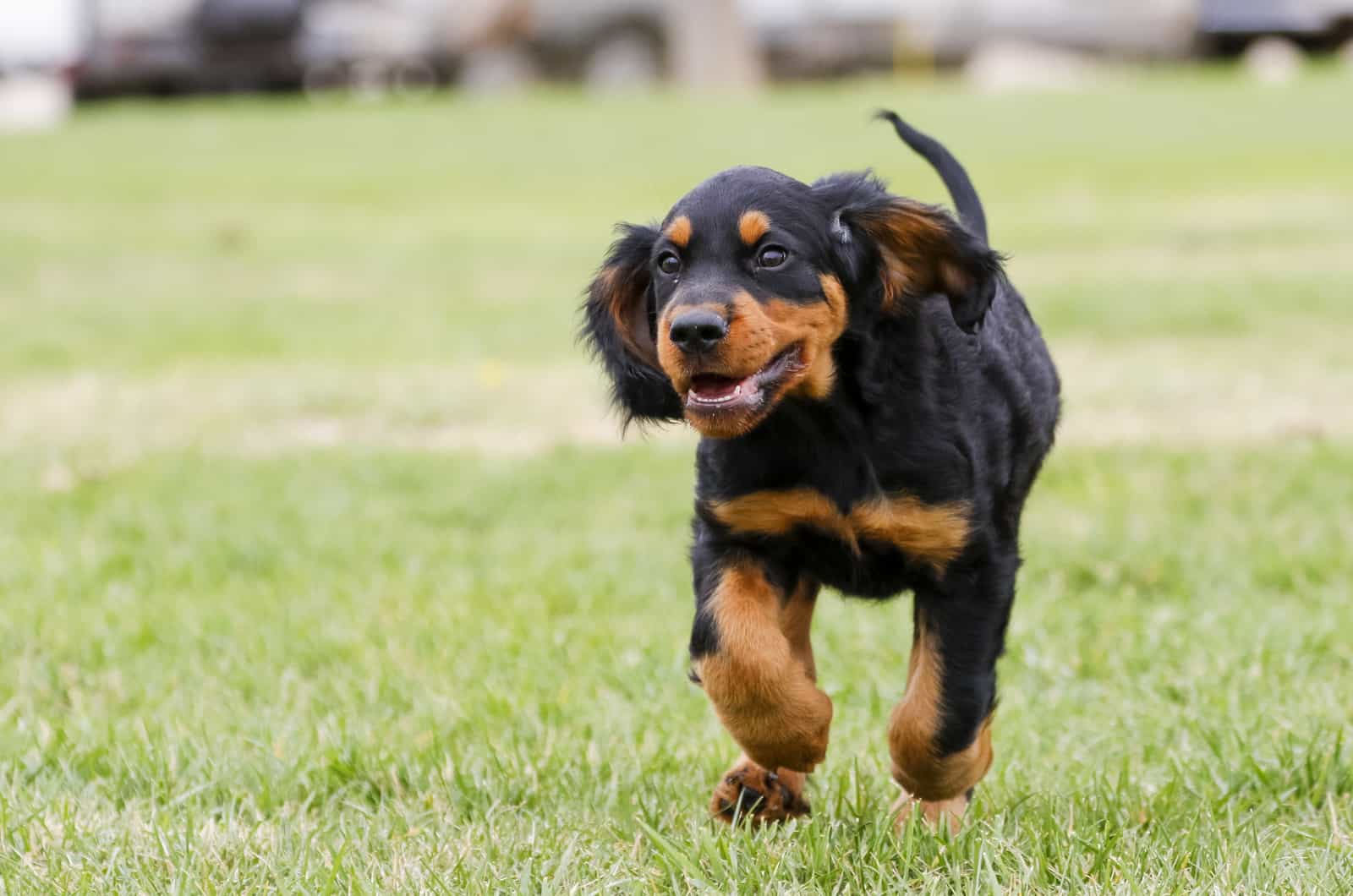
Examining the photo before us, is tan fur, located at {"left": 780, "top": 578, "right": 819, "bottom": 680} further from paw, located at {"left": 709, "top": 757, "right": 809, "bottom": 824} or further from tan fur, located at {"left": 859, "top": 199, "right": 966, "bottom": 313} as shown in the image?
tan fur, located at {"left": 859, "top": 199, "right": 966, "bottom": 313}

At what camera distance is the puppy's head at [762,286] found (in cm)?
305

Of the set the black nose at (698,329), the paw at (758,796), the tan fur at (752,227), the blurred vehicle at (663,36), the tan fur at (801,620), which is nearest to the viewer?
the black nose at (698,329)

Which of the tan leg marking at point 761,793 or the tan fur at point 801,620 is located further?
the tan fur at point 801,620

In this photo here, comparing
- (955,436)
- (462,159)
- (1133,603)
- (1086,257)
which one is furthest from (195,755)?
(462,159)

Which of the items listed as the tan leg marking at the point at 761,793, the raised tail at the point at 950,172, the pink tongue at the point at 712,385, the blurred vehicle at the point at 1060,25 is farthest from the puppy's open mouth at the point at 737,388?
the blurred vehicle at the point at 1060,25

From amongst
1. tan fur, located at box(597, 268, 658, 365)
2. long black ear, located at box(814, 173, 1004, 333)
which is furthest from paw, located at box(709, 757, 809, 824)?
long black ear, located at box(814, 173, 1004, 333)

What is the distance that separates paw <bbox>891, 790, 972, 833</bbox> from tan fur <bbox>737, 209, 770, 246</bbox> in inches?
42.0

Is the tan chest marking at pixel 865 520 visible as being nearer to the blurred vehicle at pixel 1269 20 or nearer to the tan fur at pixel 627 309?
the tan fur at pixel 627 309

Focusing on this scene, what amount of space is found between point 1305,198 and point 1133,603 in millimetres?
11297

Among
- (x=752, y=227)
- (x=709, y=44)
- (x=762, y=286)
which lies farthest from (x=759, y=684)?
(x=709, y=44)

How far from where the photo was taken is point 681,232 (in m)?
3.26

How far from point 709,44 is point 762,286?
2353cm

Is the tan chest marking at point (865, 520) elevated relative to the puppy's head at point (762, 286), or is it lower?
lower

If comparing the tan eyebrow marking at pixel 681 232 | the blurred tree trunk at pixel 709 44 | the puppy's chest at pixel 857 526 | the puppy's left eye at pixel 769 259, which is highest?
the tan eyebrow marking at pixel 681 232
